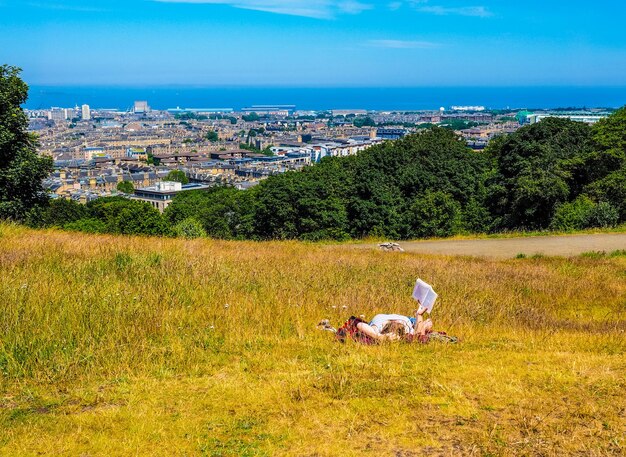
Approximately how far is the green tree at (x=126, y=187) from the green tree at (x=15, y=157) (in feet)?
332

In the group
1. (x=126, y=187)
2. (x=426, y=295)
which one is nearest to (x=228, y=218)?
(x=426, y=295)

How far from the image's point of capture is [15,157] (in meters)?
18.7

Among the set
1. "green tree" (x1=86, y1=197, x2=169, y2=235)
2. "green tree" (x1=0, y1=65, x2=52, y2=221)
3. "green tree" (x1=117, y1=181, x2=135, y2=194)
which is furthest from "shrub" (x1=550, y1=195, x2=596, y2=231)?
"green tree" (x1=117, y1=181, x2=135, y2=194)

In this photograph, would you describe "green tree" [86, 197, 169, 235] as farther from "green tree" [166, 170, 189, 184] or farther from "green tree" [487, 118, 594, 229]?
"green tree" [166, 170, 189, 184]

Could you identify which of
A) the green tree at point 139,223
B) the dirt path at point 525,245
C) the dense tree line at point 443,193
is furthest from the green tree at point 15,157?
the green tree at point 139,223

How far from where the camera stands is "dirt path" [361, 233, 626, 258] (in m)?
17.2

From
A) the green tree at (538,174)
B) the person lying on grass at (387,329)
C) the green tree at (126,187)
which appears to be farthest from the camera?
the green tree at (126,187)

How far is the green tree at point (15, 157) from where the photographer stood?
18188 mm

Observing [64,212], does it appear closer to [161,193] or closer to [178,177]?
[161,193]

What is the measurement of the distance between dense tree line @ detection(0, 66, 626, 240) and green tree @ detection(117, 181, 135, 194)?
78.2m

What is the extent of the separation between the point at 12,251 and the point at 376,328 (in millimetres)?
6405

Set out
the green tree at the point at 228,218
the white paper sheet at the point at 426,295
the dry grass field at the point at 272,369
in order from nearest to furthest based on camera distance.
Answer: the dry grass field at the point at 272,369 < the white paper sheet at the point at 426,295 < the green tree at the point at 228,218

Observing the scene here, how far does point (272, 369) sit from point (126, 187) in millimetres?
118750

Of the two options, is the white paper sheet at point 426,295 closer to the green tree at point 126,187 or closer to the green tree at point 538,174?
the green tree at point 538,174
